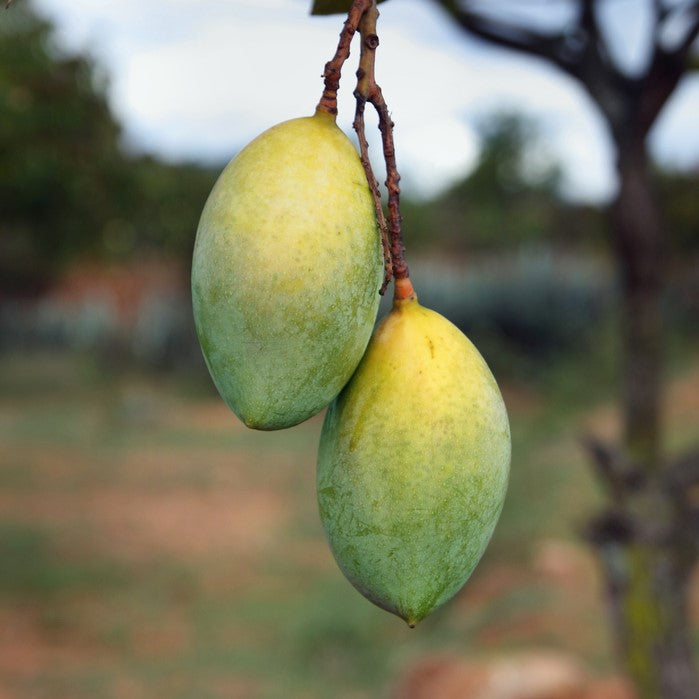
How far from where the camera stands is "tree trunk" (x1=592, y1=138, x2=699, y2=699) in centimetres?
322

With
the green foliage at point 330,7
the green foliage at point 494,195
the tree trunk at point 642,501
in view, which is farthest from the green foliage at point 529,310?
the green foliage at point 330,7

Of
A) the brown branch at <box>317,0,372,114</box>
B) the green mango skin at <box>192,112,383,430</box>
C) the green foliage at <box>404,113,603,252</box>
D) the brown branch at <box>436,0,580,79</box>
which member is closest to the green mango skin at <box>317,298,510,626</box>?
the green mango skin at <box>192,112,383,430</box>

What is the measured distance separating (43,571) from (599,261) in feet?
39.3

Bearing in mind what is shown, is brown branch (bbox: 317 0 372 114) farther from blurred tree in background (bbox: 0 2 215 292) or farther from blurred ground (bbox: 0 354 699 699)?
blurred tree in background (bbox: 0 2 215 292)

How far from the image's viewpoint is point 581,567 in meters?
6.62

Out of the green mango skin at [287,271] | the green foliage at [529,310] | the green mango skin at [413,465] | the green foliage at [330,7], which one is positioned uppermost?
the green foliage at [330,7]

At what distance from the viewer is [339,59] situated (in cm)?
69

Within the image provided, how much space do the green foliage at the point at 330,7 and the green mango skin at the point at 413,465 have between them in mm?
255

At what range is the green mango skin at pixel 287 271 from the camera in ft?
2.30

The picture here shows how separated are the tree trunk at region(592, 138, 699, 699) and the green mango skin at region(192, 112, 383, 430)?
2.60 metres

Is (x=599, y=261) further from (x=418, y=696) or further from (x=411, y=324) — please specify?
(x=411, y=324)

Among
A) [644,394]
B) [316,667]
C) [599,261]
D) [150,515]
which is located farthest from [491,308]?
[644,394]

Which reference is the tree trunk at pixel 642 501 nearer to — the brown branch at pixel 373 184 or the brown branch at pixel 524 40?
the brown branch at pixel 524 40

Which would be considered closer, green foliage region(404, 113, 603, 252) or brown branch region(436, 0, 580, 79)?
Answer: brown branch region(436, 0, 580, 79)
